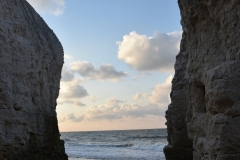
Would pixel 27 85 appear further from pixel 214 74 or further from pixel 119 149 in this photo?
pixel 119 149

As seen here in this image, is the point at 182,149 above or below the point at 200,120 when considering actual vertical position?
below

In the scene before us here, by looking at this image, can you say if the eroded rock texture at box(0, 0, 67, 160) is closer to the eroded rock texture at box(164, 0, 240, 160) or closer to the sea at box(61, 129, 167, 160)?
the eroded rock texture at box(164, 0, 240, 160)

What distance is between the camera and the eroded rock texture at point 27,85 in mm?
12609

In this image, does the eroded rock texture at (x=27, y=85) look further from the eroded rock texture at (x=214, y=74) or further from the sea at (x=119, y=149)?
the sea at (x=119, y=149)

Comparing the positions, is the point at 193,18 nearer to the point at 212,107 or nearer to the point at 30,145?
the point at 212,107

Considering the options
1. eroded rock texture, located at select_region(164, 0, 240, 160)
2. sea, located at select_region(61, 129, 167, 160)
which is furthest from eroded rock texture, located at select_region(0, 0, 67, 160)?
sea, located at select_region(61, 129, 167, 160)

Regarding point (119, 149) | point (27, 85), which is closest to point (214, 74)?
point (27, 85)

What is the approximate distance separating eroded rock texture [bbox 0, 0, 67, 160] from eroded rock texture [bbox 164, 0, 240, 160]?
7.31 metres

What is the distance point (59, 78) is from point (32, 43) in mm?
3539

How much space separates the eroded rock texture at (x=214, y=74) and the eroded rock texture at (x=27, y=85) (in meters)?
7.31

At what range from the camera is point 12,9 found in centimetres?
1416

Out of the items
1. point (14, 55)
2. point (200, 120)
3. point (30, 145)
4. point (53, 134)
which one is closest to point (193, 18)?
point (200, 120)

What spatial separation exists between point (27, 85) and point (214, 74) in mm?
10589

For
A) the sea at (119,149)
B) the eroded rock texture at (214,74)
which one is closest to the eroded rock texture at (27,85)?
the eroded rock texture at (214,74)
